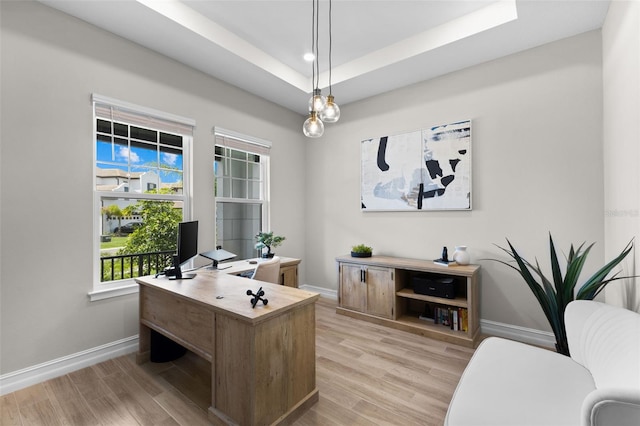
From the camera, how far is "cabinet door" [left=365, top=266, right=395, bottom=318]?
3299mm

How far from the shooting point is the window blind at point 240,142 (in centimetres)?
350

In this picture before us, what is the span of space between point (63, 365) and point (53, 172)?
1531 mm

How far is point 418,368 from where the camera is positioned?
2389 mm

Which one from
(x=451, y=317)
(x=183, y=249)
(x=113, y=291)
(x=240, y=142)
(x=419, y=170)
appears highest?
(x=240, y=142)

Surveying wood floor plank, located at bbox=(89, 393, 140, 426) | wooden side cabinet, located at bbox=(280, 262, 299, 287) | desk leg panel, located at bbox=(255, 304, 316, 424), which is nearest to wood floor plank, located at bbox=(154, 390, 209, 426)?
wood floor plank, located at bbox=(89, 393, 140, 426)

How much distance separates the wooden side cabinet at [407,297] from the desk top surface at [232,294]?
1.58 m

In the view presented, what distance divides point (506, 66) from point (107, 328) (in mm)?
4576

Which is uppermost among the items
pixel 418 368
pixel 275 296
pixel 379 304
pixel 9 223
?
pixel 9 223

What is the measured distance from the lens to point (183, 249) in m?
2.46

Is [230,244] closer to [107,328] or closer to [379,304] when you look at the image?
[107,328]

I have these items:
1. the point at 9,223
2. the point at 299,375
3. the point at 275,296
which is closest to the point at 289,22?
the point at 275,296

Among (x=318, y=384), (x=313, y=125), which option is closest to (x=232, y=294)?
(x=318, y=384)

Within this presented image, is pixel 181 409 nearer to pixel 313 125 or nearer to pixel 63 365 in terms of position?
pixel 63 365

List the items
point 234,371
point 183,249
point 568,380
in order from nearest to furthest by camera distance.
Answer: point 568,380
point 234,371
point 183,249
